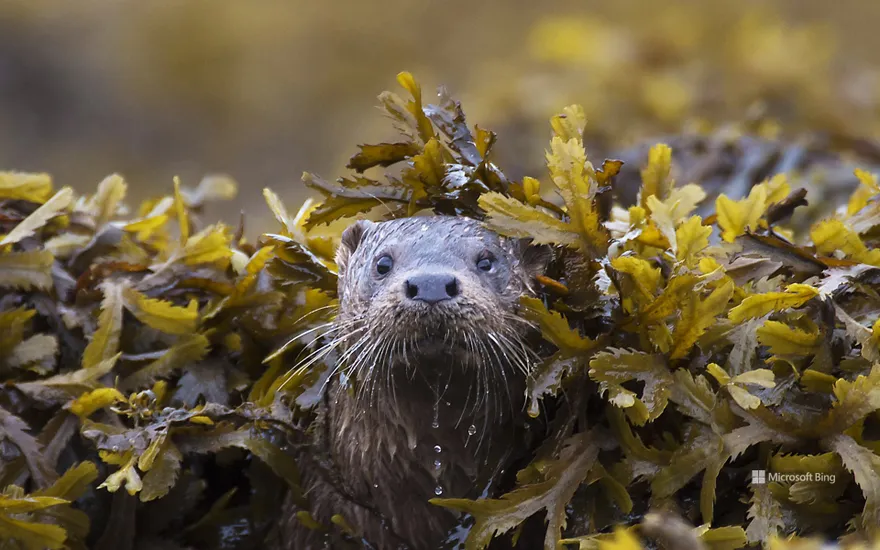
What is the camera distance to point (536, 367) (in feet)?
6.36

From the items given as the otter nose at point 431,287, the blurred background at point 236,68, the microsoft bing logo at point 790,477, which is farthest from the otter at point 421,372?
the blurred background at point 236,68

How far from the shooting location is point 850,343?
6.59ft

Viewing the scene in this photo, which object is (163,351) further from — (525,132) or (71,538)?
(525,132)

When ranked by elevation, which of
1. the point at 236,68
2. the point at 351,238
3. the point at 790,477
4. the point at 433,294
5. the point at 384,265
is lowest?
the point at 790,477

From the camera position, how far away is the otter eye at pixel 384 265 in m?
2.01

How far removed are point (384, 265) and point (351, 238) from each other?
0.66 ft

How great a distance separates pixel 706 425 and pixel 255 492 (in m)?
1.07

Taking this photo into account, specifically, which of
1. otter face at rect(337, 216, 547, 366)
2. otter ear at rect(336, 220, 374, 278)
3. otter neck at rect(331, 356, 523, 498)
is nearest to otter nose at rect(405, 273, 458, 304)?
otter face at rect(337, 216, 547, 366)

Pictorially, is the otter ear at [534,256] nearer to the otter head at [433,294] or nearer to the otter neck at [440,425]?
the otter head at [433,294]

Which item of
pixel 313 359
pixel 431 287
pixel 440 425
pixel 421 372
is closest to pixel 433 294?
pixel 431 287

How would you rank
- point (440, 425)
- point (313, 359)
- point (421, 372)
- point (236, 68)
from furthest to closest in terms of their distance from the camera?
point (236, 68) < point (313, 359) < point (440, 425) < point (421, 372)

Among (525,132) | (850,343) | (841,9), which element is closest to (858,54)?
(841,9)

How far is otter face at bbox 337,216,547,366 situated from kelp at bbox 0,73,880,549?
72 mm

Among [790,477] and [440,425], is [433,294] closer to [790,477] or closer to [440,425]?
[440,425]
